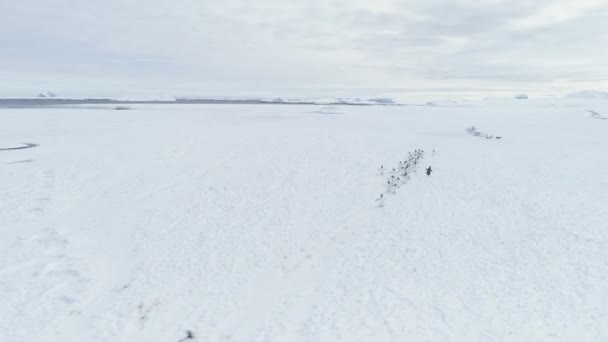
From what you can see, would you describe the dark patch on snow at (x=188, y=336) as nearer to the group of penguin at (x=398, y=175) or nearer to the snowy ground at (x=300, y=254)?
the snowy ground at (x=300, y=254)

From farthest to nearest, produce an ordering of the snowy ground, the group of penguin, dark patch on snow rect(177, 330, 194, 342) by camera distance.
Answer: the group of penguin, the snowy ground, dark patch on snow rect(177, 330, 194, 342)

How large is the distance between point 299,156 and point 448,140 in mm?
12282

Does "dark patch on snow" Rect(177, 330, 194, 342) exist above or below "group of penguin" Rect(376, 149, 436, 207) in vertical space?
below

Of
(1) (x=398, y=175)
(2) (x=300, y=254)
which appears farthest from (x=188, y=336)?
(1) (x=398, y=175)

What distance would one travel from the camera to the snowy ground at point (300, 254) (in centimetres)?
585

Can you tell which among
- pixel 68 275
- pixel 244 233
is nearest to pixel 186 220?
pixel 244 233

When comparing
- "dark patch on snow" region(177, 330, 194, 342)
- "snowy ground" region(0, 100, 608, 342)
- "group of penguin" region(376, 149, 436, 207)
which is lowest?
"dark patch on snow" region(177, 330, 194, 342)

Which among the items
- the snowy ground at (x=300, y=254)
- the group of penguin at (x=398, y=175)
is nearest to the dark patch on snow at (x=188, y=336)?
the snowy ground at (x=300, y=254)

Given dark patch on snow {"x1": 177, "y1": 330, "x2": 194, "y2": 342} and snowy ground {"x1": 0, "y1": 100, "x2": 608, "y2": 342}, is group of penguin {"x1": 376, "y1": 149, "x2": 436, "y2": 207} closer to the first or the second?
snowy ground {"x1": 0, "y1": 100, "x2": 608, "y2": 342}

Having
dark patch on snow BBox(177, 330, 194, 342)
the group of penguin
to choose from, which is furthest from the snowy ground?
the group of penguin

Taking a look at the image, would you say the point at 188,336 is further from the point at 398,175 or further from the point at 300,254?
the point at 398,175

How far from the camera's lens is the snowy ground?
230 inches

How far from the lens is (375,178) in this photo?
48.7ft

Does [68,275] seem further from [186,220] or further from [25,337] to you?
[186,220]
